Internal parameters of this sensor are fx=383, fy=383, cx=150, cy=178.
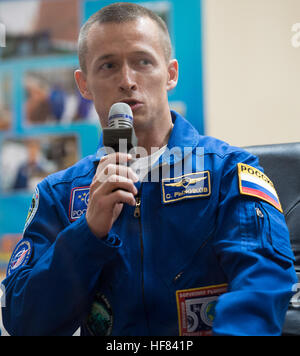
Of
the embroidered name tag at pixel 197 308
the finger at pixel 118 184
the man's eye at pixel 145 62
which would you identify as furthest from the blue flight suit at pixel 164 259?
the man's eye at pixel 145 62

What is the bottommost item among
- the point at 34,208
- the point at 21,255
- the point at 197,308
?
the point at 197,308

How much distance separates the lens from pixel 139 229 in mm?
805

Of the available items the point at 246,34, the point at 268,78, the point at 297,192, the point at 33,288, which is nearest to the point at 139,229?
the point at 33,288

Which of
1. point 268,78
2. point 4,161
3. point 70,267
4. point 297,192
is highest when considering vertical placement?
point 268,78

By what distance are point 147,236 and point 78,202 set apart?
187 millimetres

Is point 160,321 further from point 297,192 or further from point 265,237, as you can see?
point 297,192

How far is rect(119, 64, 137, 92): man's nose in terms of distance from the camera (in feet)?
2.78

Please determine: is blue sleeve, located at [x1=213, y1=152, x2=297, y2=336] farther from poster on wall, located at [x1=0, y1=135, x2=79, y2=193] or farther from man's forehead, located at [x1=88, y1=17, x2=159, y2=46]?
poster on wall, located at [x1=0, y1=135, x2=79, y2=193]

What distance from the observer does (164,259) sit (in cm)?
79

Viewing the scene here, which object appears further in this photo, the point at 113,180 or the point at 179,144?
the point at 179,144

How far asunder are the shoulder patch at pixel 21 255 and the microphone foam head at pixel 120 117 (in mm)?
337

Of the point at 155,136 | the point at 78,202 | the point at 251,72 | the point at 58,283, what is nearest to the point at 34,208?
the point at 78,202

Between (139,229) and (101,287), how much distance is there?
146 mm

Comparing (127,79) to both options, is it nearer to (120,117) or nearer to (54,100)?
(120,117)
